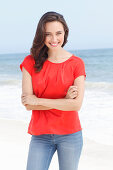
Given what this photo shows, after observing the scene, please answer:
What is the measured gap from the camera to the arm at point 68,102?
7.77 ft

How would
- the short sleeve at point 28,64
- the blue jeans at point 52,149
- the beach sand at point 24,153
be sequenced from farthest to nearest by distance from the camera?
1. the beach sand at point 24,153
2. the short sleeve at point 28,64
3. the blue jeans at point 52,149

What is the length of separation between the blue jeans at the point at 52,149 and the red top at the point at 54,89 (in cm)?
4

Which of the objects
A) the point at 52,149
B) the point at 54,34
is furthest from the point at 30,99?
the point at 54,34

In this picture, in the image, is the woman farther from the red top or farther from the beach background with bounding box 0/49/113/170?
the beach background with bounding box 0/49/113/170

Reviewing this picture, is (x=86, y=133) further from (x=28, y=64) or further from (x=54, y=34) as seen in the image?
(x=54, y=34)

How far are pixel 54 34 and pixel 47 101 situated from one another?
507mm

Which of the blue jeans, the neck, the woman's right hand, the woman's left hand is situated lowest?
the blue jeans

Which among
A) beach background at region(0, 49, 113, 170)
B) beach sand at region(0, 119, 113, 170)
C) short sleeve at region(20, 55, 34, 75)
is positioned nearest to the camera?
short sleeve at region(20, 55, 34, 75)

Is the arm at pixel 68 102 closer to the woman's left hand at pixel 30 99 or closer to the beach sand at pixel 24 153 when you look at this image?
the woman's left hand at pixel 30 99

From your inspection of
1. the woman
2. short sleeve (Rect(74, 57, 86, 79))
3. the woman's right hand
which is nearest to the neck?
the woman

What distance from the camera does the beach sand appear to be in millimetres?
4062

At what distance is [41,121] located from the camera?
2412 millimetres

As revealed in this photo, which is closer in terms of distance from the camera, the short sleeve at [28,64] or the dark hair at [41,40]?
the dark hair at [41,40]

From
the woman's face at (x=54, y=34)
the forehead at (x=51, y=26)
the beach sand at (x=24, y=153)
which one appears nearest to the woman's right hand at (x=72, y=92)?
the woman's face at (x=54, y=34)
